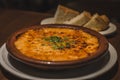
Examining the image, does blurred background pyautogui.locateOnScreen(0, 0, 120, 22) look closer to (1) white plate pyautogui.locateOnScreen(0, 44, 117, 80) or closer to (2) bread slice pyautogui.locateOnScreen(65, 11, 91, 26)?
(2) bread slice pyautogui.locateOnScreen(65, 11, 91, 26)

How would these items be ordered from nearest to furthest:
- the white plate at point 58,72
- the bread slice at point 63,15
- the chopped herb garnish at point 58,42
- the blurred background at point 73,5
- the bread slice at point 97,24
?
the white plate at point 58,72
the chopped herb garnish at point 58,42
the bread slice at point 97,24
the bread slice at point 63,15
the blurred background at point 73,5

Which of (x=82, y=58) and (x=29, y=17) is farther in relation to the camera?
(x=29, y=17)

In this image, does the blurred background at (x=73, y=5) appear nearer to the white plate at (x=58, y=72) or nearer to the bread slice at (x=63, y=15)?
the bread slice at (x=63, y=15)

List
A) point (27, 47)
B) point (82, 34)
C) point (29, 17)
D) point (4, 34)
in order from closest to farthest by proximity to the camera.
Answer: point (27, 47)
point (82, 34)
point (4, 34)
point (29, 17)

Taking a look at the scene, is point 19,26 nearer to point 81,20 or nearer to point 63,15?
point 63,15

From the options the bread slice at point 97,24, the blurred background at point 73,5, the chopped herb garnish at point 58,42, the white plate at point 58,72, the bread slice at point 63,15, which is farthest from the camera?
the blurred background at point 73,5

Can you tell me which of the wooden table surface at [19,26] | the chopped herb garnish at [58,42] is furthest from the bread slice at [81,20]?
the chopped herb garnish at [58,42]

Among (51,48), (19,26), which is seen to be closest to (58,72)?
(51,48)

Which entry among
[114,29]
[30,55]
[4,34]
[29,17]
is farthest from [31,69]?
[29,17]

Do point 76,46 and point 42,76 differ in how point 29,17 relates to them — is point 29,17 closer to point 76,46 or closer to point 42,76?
point 76,46
